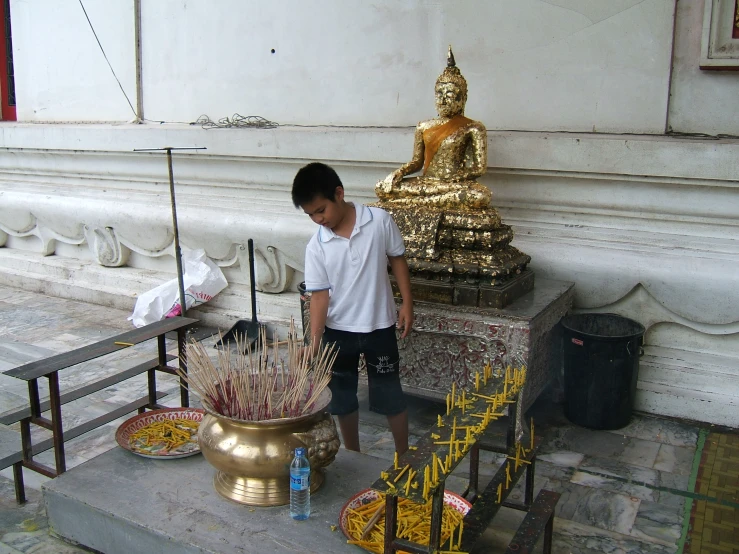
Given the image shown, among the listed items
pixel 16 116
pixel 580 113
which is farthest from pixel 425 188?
pixel 16 116

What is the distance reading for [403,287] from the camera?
10.0 feet

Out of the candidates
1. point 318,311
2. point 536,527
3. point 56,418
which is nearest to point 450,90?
point 318,311

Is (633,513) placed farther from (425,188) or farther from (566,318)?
(425,188)

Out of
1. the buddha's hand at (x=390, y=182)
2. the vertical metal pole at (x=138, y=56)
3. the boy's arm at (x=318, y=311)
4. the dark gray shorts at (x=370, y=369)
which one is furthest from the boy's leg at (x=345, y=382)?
the vertical metal pole at (x=138, y=56)

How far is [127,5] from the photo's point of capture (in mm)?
5840

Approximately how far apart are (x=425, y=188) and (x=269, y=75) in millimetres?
1877

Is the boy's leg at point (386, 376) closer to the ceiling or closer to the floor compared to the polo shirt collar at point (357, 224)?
closer to the floor

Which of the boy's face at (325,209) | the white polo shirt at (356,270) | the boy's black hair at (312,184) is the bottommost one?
the white polo shirt at (356,270)

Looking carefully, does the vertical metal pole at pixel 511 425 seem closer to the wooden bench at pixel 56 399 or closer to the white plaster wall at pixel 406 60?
the wooden bench at pixel 56 399

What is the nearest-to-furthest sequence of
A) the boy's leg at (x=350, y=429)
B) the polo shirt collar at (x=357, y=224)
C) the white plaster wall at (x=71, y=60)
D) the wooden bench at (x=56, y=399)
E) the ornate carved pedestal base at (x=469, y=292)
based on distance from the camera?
the wooden bench at (x=56, y=399), the polo shirt collar at (x=357, y=224), the boy's leg at (x=350, y=429), the ornate carved pedestal base at (x=469, y=292), the white plaster wall at (x=71, y=60)

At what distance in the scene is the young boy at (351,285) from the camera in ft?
9.28

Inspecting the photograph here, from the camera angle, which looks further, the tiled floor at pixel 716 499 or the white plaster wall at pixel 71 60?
the white plaster wall at pixel 71 60

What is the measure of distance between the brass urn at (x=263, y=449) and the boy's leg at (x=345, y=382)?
22.5 inches

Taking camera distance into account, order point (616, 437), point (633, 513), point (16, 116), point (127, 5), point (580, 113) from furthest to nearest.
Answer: point (16, 116)
point (127, 5)
point (580, 113)
point (616, 437)
point (633, 513)
